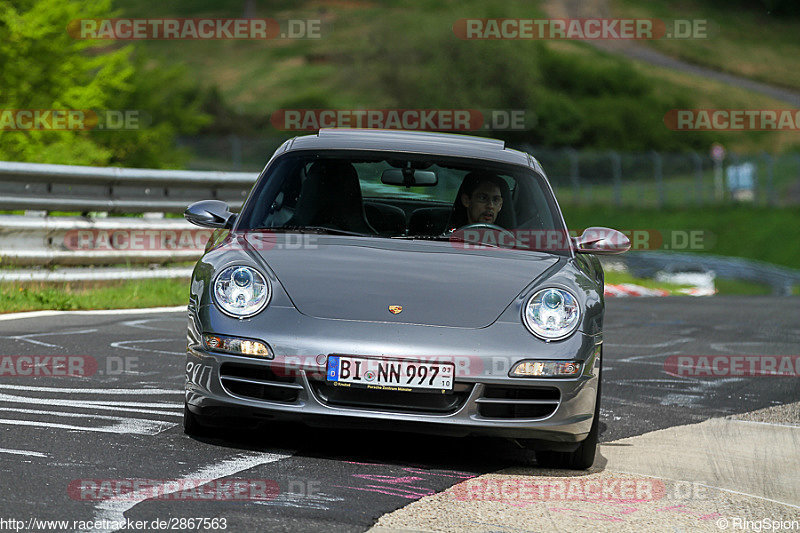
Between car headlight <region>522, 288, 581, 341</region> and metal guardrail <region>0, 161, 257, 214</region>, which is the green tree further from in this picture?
car headlight <region>522, 288, 581, 341</region>

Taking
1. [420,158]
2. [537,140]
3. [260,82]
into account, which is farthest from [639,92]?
[420,158]

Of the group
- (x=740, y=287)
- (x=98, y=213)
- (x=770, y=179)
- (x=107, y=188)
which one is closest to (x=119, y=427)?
(x=107, y=188)

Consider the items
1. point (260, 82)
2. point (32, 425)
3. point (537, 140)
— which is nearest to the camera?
point (32, 425)

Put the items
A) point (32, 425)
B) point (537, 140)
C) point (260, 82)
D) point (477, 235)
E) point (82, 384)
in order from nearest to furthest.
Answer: point (32, 425) → point (477, 235) → point (82, 384) → point (537, 140) → point (260, 82)

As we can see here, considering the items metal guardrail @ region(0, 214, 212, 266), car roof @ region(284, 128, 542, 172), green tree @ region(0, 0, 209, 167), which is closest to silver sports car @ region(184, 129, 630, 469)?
car roof @ region(284, 128, 542, 172)

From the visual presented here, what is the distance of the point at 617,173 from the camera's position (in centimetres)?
4353

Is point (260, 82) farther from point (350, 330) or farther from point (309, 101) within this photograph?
point (350, 330)

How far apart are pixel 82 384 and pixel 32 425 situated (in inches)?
51.4

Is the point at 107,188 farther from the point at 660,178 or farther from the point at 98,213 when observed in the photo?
the point at 660,178

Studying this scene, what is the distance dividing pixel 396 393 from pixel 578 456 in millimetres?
917

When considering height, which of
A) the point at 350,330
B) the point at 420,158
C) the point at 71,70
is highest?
the point at 71,70

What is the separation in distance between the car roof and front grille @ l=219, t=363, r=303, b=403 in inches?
66.3

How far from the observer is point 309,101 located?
255ft

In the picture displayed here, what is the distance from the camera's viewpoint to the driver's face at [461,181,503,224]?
6867mm
